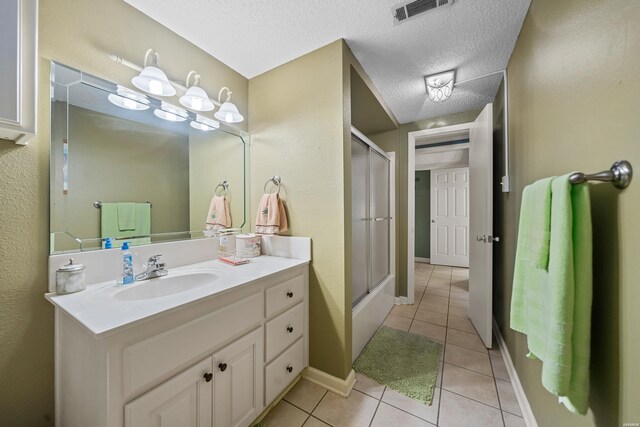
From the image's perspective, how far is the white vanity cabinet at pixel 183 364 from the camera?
0.71 metres

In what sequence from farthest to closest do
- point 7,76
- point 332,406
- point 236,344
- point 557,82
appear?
point 332,406 < point 236,344 < point 557,82 < point 7,76

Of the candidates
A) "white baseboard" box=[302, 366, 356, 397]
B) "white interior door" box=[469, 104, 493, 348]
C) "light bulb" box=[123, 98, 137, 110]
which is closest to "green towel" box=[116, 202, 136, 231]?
"light bulb" box=[123, 98, 137, 110]

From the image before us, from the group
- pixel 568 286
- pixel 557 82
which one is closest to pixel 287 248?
pixel 568 286

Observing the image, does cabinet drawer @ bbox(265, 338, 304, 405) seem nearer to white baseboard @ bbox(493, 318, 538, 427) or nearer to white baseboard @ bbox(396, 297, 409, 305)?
white baseboard @ bbox(493, 318, 538, 427)

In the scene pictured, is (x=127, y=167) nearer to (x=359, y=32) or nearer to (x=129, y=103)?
(x=129, y=103)

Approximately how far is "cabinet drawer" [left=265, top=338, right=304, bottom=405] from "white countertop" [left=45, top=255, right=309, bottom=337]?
0.52 m

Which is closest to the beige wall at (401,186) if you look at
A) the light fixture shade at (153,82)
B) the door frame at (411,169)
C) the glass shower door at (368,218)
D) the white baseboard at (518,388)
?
the door frame at (411,169)

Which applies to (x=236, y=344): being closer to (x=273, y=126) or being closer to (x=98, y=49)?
(x=273, y=126)

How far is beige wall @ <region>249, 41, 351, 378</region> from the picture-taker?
4.80ft

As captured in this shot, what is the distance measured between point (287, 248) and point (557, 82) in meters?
1.61

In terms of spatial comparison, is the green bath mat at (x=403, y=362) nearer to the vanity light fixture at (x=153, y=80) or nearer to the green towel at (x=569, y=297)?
the green towel at (x=569, y=297)

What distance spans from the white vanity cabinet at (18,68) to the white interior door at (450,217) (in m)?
5.06

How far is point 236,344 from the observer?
1.05 metres

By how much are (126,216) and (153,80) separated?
0.75 m
